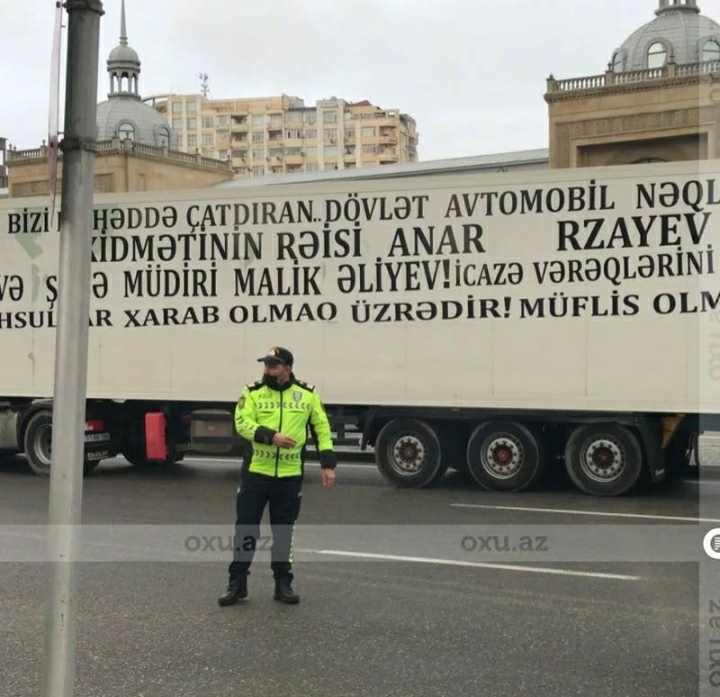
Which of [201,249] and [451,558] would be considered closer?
[451,558]

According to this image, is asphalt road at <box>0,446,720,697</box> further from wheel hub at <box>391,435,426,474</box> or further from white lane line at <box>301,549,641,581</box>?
wheel hub at <box>391,435,426,474</box>

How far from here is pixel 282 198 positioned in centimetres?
1259

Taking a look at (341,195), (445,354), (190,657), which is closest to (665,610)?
(190,657)

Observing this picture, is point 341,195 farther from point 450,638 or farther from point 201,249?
point 450,638

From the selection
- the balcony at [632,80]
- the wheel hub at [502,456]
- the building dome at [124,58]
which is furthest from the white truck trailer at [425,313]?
the building dome at [124,58]

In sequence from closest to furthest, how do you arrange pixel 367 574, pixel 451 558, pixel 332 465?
pixel 332 465 < pixel 367 574 < pixel 451 558

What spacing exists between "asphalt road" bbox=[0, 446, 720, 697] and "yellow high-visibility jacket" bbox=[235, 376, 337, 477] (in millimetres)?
927

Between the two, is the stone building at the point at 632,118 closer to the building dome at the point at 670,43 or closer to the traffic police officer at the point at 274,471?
the building dome at the point at 670,43

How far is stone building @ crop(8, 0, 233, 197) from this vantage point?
79.7 m

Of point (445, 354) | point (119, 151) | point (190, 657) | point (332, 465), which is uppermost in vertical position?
point (119, 151)

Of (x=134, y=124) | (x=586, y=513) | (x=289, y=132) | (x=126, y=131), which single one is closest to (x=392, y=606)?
(x=586, y=513)

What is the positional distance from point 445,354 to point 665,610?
18.7ft

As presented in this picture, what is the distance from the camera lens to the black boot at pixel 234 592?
22.4 ft

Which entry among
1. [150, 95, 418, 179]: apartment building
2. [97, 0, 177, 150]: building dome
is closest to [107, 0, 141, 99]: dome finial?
[97, 0, 177, 150]: building dome
